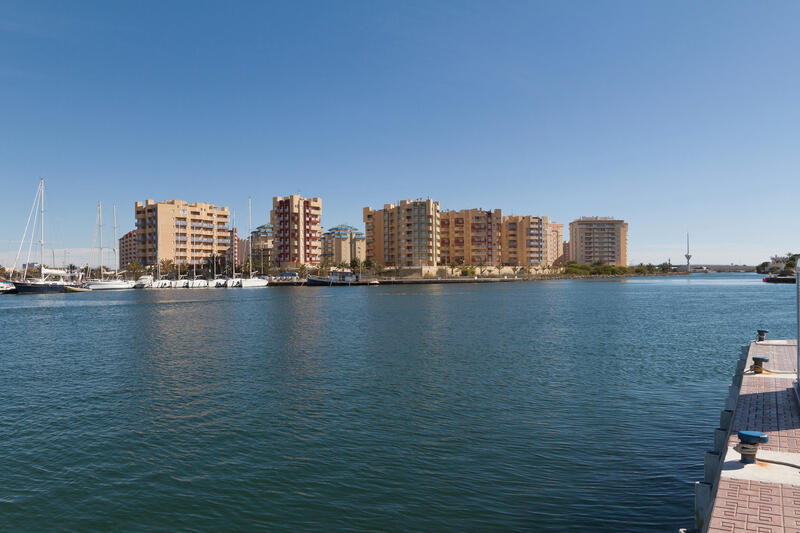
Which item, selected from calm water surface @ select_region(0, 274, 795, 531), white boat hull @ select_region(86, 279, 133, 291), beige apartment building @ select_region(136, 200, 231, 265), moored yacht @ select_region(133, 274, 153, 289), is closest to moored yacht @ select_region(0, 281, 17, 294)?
white boat hull @ select_region(86, 279, 133, 291)

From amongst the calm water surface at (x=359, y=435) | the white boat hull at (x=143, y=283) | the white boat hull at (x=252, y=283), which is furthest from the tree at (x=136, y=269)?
the calm water surface at (x=359, y=435)

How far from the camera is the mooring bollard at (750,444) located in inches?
363

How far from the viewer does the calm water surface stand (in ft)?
39.0

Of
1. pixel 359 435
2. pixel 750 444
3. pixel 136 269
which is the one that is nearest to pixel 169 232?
pixel 136 269

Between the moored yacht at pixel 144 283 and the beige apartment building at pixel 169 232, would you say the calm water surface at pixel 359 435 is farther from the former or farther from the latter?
the beige apartment building at pixel 169 232

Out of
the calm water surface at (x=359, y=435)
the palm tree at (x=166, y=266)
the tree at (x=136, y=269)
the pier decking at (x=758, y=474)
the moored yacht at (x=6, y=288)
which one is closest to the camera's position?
the pier decking at (x=758, y=474)

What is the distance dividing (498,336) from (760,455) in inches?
1306

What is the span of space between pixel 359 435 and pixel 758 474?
1127 cm

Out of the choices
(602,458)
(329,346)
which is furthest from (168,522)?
(329,346)

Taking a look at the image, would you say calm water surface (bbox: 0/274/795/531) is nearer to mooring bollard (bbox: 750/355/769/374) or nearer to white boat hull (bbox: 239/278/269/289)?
mooring bollard (bbox: 750/355/769/374)

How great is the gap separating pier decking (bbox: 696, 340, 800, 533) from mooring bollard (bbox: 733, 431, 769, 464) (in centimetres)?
13

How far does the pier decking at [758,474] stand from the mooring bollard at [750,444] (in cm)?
13

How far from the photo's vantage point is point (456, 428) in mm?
17719

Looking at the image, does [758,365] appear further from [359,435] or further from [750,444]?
[359,435]
